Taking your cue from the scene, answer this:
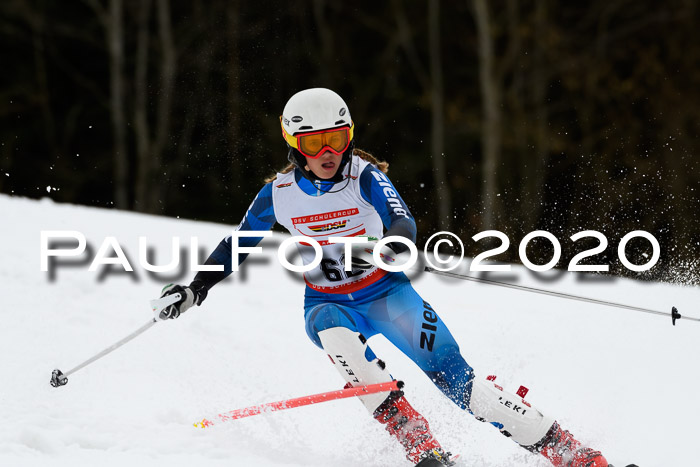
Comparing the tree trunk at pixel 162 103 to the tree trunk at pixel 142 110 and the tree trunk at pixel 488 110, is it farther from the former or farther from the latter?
the tree trunk at pixel 488 110

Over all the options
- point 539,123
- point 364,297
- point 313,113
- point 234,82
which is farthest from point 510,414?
point 234,82

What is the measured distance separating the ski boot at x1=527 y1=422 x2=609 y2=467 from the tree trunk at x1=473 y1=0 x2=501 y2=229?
12943 mm

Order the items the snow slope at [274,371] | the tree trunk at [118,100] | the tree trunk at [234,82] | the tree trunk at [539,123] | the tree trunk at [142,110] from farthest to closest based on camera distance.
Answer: the tree trunk at [234,82] → the tree trunk at [142,110] → the tree trunk at [118,100] → the tree trunk at [539,123] → the snow slope at [274,371]

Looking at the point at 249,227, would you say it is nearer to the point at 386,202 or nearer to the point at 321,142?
the point at 321,142

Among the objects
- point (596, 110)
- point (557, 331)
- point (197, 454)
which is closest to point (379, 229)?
point (197, 454)

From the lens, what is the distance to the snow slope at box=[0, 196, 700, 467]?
4.39 meters

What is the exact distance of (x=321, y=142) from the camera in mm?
4070

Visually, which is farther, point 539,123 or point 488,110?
point 539,123

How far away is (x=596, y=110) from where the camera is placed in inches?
702

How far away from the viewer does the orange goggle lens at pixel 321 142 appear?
4.07 meters

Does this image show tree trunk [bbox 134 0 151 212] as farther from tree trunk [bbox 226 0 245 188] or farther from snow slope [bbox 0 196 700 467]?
snow slope [bbox 0 196 700 467]

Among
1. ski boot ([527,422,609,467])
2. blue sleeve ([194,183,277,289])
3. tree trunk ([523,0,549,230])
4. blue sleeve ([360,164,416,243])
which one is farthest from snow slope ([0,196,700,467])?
tree trunk ([523,0,549,230])

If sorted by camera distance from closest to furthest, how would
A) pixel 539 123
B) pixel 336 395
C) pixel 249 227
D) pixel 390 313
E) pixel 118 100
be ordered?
pixel 336 395
pixel 390 313
pixel 249 227
pixel 539 123
pixel 118 100

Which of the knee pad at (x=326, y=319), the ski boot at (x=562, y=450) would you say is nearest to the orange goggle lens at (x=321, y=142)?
the knee pad at (x=326, y=319)
